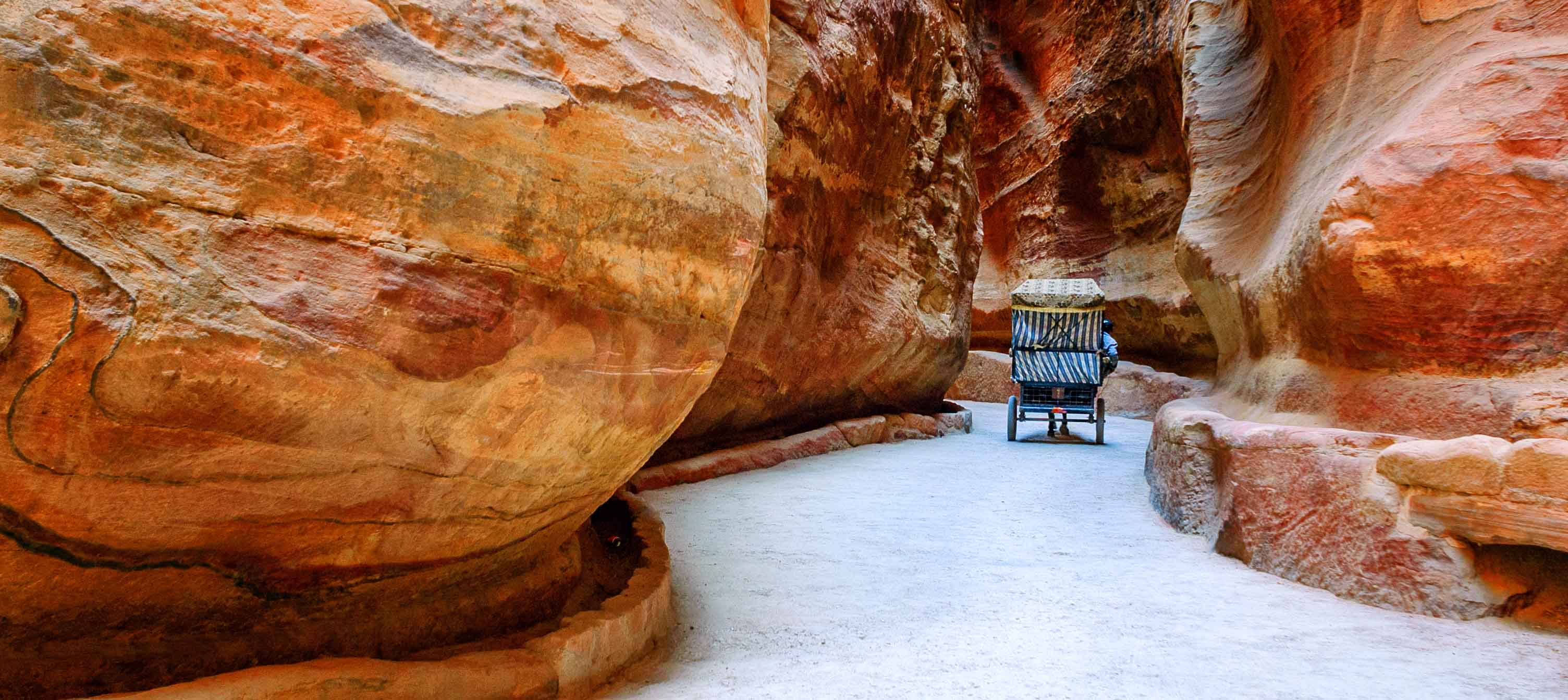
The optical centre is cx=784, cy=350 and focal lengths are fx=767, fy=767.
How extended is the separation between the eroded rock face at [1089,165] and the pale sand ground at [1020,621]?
10.3 meters

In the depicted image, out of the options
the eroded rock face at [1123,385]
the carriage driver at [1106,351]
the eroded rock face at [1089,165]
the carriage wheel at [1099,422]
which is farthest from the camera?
the eroded rock face at [1089,165]

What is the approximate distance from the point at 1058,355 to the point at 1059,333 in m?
0.37

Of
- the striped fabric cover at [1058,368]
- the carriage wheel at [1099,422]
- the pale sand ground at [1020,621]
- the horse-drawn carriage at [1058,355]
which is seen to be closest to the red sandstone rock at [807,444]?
the pale sand ground at [1020,621]

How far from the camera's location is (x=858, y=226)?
7.79m

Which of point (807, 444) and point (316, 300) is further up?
point (316, 300)

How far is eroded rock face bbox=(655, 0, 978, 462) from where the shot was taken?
625cm

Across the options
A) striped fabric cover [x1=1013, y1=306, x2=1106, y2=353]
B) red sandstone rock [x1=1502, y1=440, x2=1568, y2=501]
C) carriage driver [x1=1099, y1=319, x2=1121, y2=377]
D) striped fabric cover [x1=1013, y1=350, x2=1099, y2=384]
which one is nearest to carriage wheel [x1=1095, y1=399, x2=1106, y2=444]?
striped fabric cover [x1=1013, y1=350, x2=1099, y2=384]

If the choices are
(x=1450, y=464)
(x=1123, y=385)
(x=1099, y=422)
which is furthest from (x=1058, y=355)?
(x=1450, y=464)

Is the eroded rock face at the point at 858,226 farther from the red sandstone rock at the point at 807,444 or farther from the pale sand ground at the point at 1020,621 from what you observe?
the pale sand ground at the point at 1020,621

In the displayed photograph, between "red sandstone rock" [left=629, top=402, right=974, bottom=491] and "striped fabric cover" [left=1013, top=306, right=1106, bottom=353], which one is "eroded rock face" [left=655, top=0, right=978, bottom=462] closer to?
"red sandstone rock" [left=629, top=402, right=974, bottom=491]

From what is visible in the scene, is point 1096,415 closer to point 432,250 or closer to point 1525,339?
point 1525,339

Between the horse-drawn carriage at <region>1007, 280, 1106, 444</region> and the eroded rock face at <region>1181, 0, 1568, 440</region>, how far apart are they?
170 inches

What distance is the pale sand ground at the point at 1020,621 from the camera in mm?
2260

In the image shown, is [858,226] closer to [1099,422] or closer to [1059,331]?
[1059,331]
